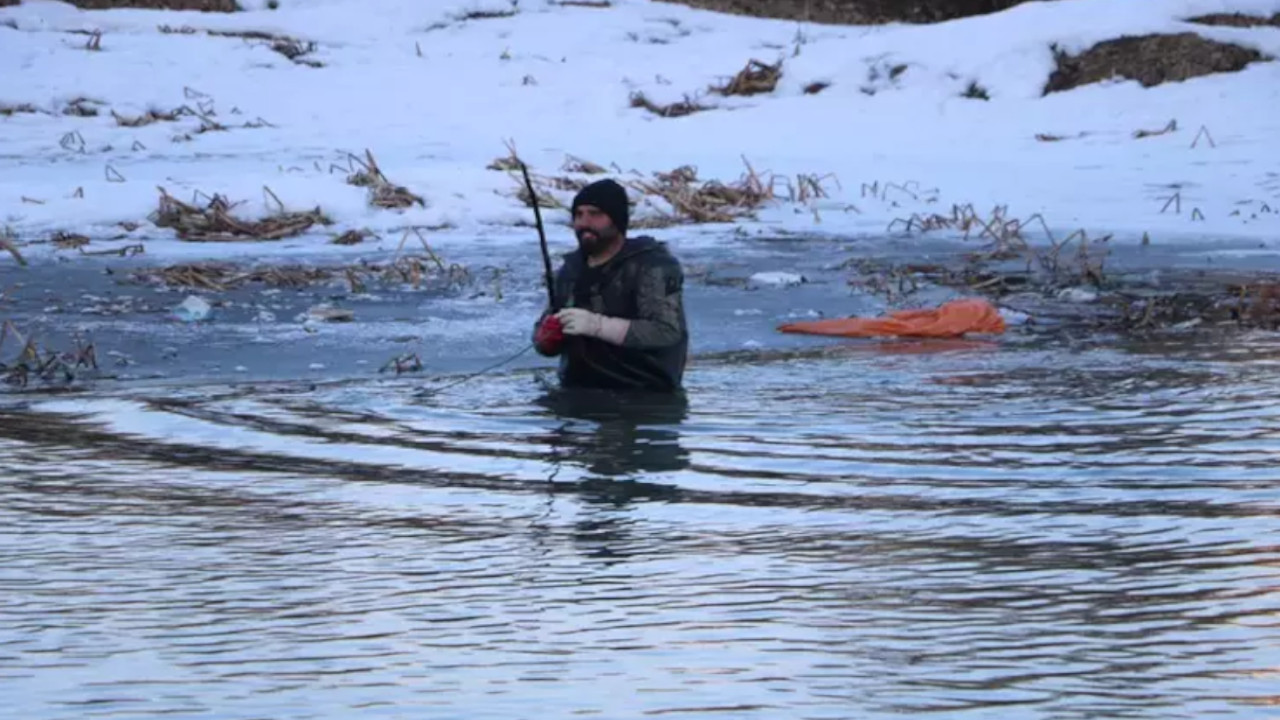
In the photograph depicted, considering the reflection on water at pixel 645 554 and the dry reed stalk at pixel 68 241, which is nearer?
the reflection on water at pixel 645 554

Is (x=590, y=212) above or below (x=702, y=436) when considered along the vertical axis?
above

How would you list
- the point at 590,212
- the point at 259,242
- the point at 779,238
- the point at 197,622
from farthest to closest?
the point at 779,238, the point at 259,242, the point at 590,212, the point at 197,622

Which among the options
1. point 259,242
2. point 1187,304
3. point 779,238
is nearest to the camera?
point 1187,304

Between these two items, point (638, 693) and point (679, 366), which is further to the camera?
point (679, 366)

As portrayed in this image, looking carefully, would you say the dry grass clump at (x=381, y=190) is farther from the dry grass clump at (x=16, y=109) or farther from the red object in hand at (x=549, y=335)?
the red object in hand at (x=549, y=335)

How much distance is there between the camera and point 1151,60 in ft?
69.6

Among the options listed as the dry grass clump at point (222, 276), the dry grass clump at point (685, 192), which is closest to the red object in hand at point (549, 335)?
the dry grass clump at point (222, 276)

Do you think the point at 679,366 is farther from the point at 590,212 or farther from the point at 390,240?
the point at 390,240

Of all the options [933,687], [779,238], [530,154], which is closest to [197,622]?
[933,687]

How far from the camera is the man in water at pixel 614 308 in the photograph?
862 cm

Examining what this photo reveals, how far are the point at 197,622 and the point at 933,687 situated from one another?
1586 mm

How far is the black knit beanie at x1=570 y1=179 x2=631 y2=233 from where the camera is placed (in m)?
8.58

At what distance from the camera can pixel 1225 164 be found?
1805 cm

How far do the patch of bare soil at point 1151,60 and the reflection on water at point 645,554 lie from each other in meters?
12.7
